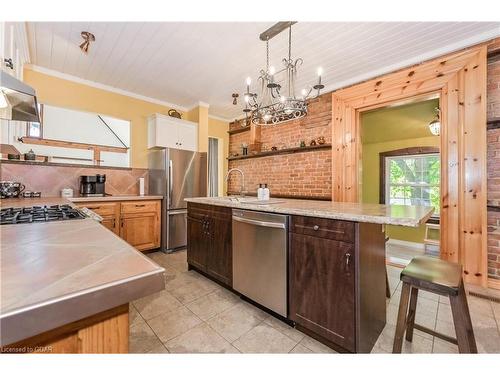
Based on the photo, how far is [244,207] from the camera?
2020 mm

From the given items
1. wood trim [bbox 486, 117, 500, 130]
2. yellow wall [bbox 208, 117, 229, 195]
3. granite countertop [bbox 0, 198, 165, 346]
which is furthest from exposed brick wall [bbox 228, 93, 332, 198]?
granite countertop [bbox 0, 198, 165, 346]

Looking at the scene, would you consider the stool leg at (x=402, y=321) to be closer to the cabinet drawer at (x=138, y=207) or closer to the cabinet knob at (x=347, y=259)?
the cabinet knob at (x=347, y=259)

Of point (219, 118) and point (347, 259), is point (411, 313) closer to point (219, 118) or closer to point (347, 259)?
point (347, 259)

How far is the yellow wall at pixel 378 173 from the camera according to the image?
4.42m

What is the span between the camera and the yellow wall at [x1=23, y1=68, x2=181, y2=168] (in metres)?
3.08

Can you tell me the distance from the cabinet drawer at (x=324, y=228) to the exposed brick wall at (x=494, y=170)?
211 cm

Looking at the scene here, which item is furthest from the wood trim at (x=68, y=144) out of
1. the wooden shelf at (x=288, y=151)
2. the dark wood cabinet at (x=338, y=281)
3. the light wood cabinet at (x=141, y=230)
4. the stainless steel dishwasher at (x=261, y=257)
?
the dark wood cabinet at (x=338, y=281)

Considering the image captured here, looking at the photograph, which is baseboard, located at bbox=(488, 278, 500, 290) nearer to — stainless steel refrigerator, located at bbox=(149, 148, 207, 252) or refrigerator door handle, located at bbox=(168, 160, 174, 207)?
stainless steel refrigerator, located at bbox=(149, 148, 207, 252)

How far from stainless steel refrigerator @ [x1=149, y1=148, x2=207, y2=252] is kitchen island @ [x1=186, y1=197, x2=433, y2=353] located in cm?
199

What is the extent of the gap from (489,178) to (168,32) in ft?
12.3

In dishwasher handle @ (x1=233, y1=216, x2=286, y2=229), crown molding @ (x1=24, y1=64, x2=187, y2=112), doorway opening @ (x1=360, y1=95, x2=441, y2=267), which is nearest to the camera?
dishwasher handle @ (x1=233, y1=216, x2=286, y2=229)

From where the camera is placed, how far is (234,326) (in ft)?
5.82

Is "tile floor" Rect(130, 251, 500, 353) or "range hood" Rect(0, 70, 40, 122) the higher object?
"range hood" Rect(0, 70, 40, 122)
